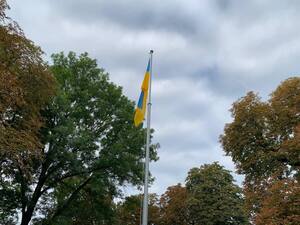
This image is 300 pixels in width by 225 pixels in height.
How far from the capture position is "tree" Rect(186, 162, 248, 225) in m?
50.9

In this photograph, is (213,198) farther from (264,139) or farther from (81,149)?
(81,149)

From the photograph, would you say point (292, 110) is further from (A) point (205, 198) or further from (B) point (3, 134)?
(A) point (205, 198)

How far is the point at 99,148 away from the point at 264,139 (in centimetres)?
1006

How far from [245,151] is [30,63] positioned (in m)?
14.6

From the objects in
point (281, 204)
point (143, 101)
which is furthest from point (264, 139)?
point (143, 101)

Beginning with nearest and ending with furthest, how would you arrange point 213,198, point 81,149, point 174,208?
point 81,149 → point 213,198 → point 174,208

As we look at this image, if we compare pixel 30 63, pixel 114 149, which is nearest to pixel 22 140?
pixel 30 63

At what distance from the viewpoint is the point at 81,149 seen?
88.4 feet

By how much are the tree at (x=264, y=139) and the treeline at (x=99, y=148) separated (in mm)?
60

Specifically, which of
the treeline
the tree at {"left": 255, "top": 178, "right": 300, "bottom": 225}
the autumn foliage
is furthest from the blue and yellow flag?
the tree at {"left": 255, "top": 178, "right": 300, "bottom": 225}

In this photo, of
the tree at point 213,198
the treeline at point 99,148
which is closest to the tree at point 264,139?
the treeline at point 99,148

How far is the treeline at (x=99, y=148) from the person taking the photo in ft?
74.8

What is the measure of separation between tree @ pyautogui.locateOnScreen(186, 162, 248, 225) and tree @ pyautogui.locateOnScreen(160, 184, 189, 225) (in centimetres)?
79

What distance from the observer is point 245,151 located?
93.8 feet
